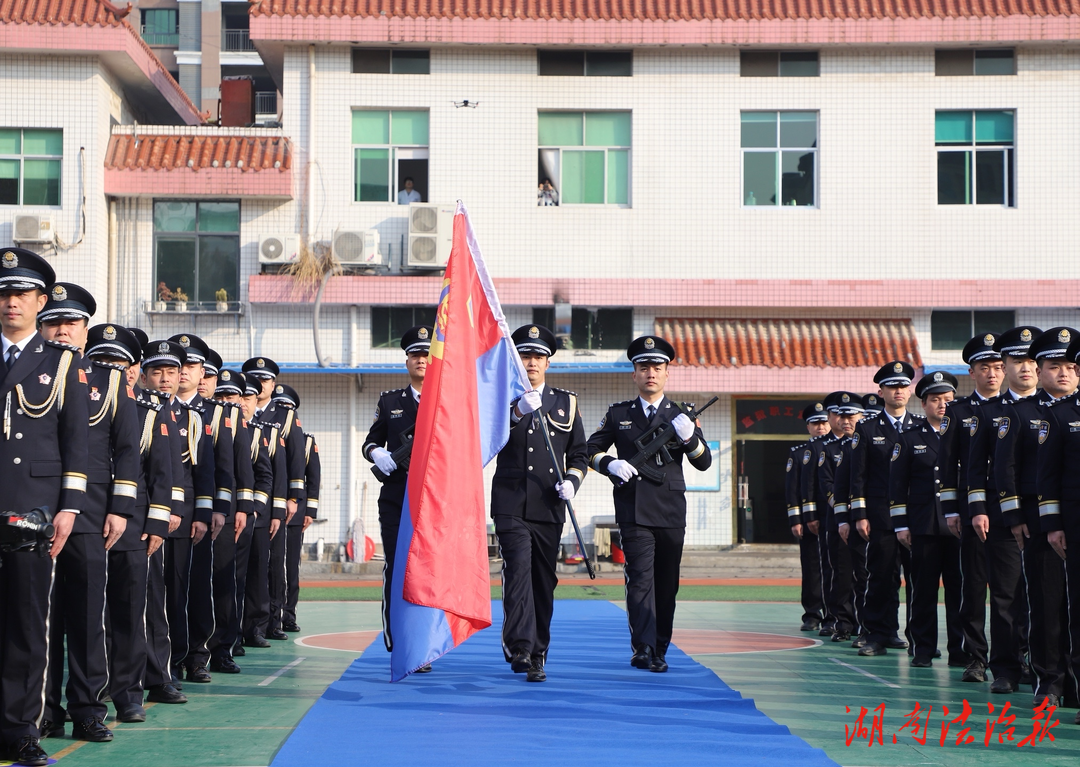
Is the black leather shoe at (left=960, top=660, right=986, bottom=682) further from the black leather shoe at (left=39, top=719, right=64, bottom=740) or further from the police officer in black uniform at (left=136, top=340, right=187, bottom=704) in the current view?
the black leather shoe at (left=39, top=719, right=64, bottom=740)

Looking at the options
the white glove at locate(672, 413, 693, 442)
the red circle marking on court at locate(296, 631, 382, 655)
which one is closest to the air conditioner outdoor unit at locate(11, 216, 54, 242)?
the red circle marking on court at locate(296, 631, 382, 655)

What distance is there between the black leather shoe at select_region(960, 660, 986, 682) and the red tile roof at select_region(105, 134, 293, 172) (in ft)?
52.4

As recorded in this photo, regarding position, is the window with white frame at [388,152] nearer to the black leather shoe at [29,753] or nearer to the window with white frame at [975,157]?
the window with white frame at [975,157]

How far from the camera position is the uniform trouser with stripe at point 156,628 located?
7.60m

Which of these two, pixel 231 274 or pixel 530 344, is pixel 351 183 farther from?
pixel 530 344

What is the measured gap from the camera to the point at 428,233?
866 inches

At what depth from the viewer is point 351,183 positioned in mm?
22609

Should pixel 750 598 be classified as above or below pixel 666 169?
below

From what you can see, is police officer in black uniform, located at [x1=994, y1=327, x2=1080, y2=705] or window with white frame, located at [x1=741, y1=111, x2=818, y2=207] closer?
police officer in black uniform, located at [x1=994, y1=327, x2=1080, y2=705]

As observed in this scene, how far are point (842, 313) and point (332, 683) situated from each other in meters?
15.9

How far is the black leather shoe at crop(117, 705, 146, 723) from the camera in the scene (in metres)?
6.99

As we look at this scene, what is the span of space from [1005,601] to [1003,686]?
1.81 ft

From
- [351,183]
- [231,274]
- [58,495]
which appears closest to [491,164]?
[351,183]

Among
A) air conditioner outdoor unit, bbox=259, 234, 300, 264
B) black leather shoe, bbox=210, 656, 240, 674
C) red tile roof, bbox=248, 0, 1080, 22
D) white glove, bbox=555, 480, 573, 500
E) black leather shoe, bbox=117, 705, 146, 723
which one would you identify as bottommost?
black leather shoe, bbox=210, 656, 240, 674
